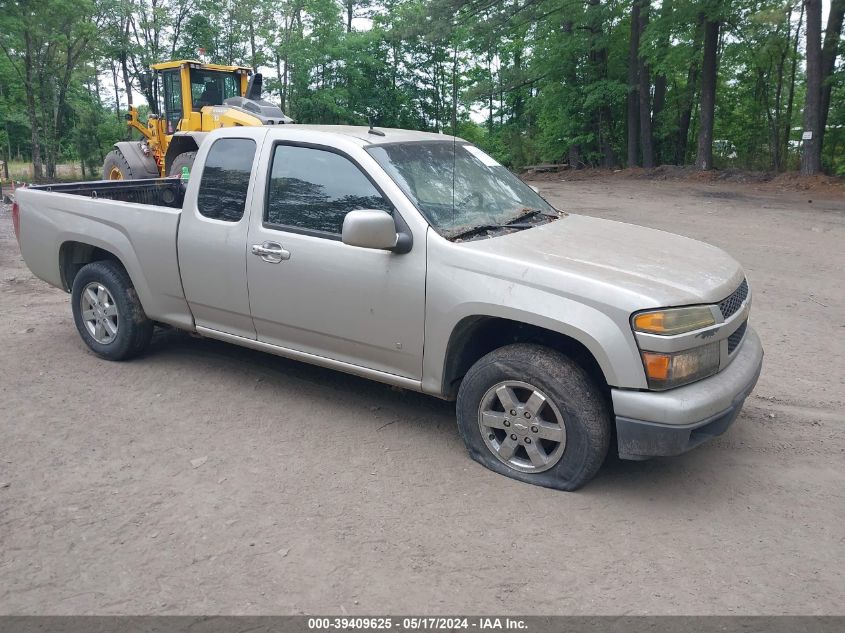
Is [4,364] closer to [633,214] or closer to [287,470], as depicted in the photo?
[287,470]

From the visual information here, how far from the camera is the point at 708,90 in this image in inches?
858

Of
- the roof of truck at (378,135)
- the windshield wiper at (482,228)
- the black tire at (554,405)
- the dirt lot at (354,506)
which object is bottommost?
the dirt lot at (354,506)

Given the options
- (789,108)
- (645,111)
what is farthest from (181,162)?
(789,108)

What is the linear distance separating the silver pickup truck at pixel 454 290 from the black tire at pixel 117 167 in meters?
10.8

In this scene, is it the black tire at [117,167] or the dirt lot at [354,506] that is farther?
the black tire at [117,167]

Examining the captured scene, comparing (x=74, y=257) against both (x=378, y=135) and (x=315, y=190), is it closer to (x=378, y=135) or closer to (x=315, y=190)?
(x=315, y=190)

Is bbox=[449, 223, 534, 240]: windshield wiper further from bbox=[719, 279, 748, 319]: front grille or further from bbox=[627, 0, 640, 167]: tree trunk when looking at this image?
bbox=[627, 0, 640, 167]: tree trunk

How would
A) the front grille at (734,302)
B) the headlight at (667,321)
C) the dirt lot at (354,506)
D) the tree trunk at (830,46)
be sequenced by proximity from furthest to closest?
the tree trunk at (830,46)
the front grille at (734,302)
the headlight at (667,321)
the dirt lot at (354,506)

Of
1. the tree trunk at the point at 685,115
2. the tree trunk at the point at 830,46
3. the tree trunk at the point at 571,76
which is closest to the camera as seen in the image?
the tree trunk at the point at 830,46

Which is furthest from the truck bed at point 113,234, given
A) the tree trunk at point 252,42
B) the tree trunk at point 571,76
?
the tree trunk at point 252,42

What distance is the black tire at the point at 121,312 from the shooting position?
5.69 m

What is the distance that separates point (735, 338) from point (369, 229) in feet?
6.84

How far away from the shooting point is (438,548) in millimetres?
3414

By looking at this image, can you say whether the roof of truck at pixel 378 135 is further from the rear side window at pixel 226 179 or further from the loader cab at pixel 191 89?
the loader cab at pixel 191 89
